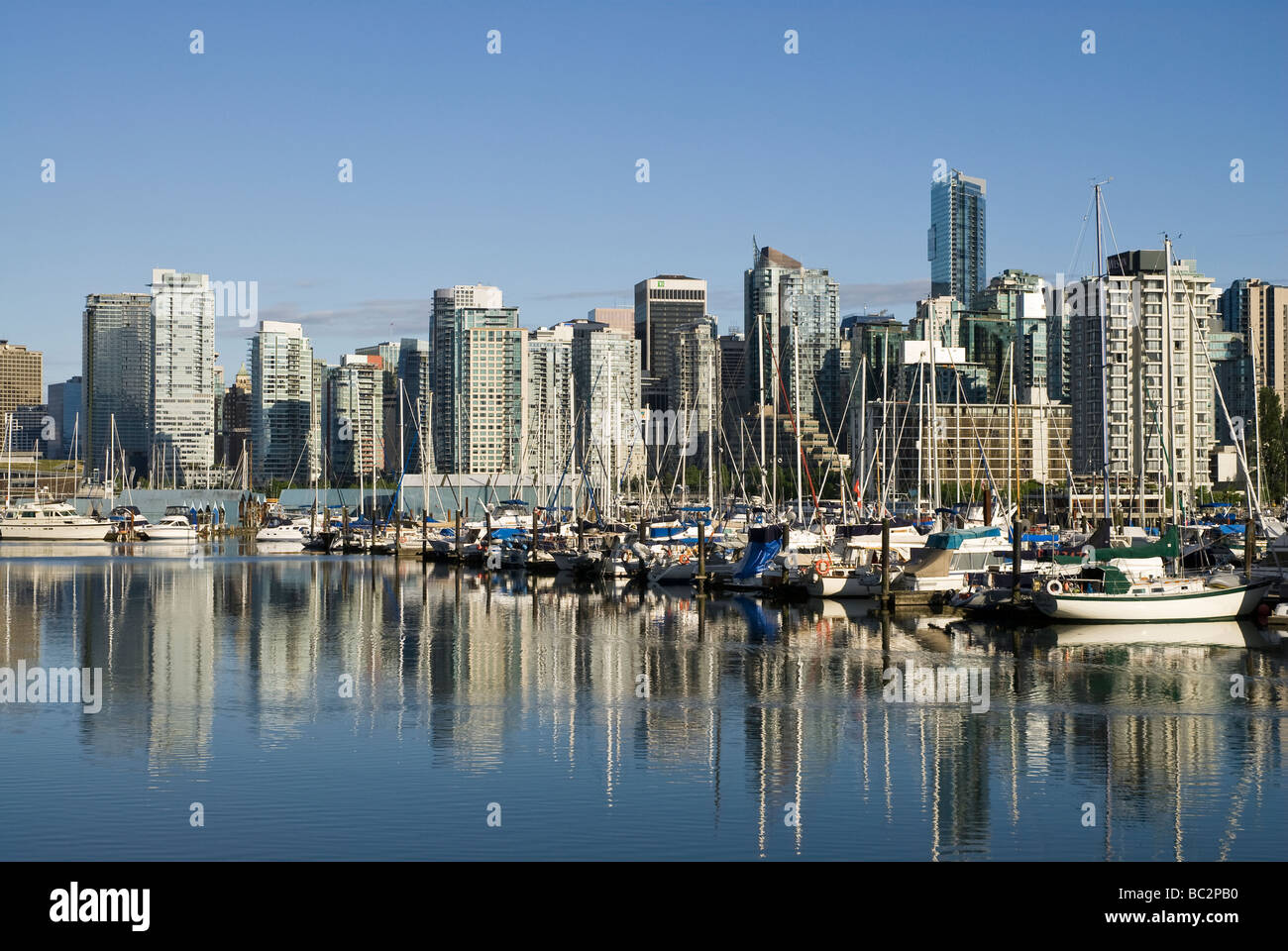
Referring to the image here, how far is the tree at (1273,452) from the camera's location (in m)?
146

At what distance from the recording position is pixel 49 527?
161 meters

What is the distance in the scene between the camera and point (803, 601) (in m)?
72.8

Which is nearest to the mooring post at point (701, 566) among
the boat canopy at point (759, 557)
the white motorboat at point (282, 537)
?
the boat canopy at point (759, 557)

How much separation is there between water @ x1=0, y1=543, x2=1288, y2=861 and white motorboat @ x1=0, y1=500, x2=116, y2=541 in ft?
340

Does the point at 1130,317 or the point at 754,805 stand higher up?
the point at 1130,317

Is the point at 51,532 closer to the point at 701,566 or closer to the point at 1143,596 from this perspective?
the point at 701,566

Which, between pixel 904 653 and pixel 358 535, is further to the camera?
pixel 358 535

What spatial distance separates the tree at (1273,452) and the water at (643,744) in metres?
95.8

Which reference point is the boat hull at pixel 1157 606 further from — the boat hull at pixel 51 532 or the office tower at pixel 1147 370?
the boat hull at pixel 51 532

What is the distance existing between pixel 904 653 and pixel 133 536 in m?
129

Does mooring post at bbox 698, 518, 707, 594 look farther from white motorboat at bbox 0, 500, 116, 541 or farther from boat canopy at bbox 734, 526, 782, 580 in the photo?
white motorboat at bbox 0, 500, 116, 541
